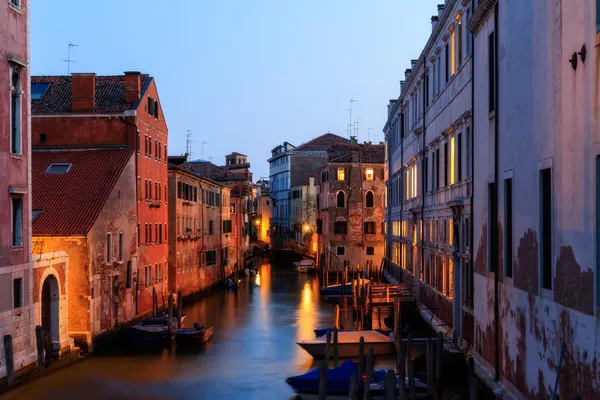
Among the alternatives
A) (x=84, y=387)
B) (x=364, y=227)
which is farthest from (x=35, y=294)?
(x=364, y=227)

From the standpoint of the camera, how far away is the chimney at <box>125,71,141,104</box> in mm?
29266

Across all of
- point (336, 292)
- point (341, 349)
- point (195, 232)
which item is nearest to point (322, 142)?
point (195, 232)

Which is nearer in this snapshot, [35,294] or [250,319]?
[35,294]

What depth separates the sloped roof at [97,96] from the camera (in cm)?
2889

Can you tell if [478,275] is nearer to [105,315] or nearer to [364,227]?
[105,315]

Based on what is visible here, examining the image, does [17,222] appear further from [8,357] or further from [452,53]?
[452,53]

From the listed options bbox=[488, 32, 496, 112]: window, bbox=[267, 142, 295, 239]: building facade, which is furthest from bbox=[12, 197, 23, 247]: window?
bbox=[267, 142, 295, 239]: building facade

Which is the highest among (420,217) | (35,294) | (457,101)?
(457,101)

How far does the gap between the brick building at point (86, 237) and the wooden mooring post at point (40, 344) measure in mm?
1169

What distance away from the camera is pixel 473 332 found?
56.2 ft

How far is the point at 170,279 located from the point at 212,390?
18.1 meters

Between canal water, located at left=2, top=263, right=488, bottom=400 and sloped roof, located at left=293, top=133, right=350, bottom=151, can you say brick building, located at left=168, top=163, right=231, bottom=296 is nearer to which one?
canal water, located at left=2, top=263, right=488, bottom=400

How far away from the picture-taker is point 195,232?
138 ft

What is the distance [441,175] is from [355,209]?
102ft
